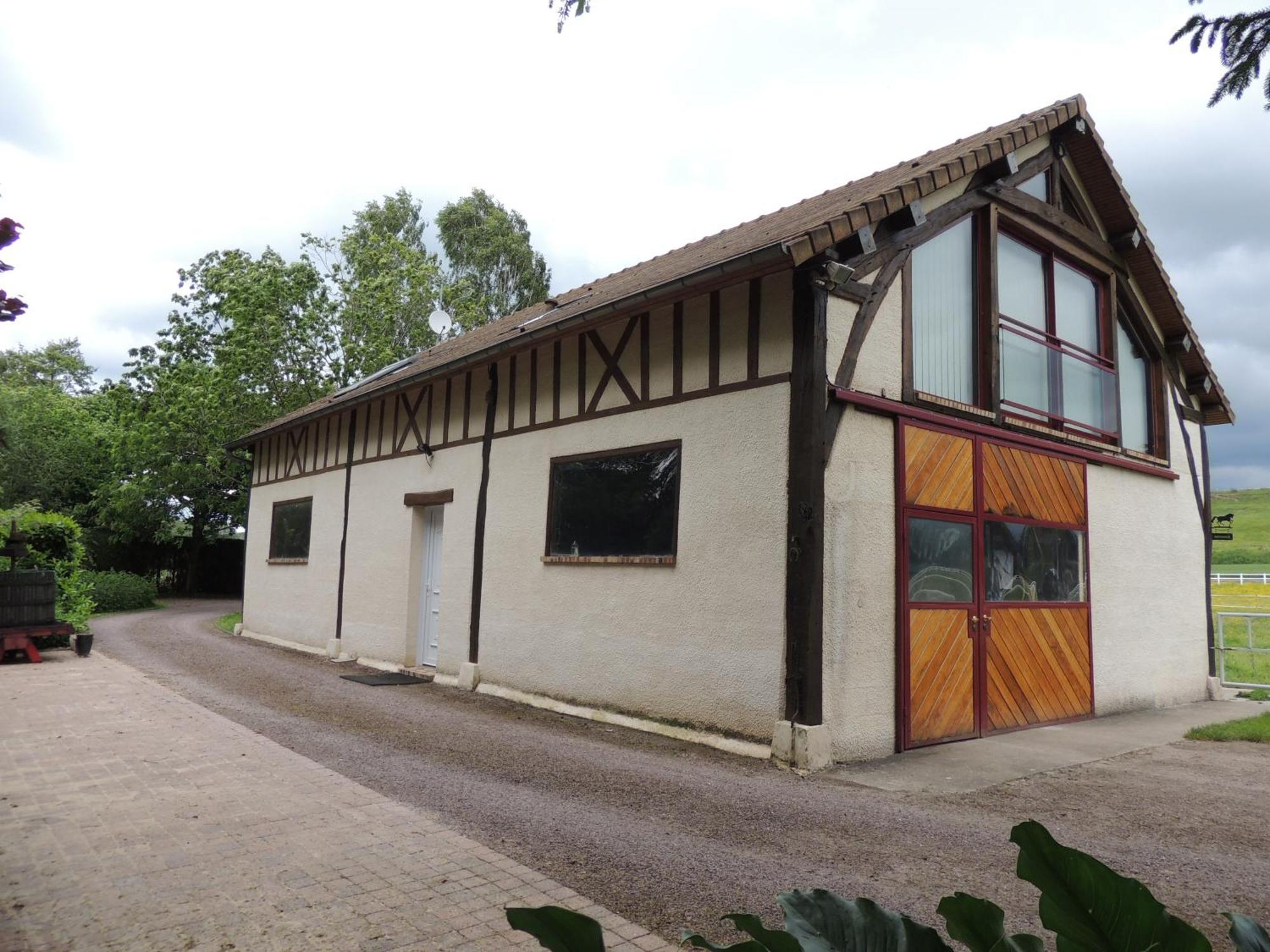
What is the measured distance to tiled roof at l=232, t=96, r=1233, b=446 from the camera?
637 cm

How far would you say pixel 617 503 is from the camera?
8.00 m

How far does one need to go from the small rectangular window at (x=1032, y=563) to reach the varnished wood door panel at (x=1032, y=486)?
139mm

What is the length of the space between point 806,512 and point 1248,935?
548 centimetres

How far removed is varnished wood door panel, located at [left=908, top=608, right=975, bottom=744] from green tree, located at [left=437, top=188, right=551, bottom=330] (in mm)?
24521

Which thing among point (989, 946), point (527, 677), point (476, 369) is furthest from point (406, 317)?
point (989, 946)

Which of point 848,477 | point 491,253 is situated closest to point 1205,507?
point 848,477

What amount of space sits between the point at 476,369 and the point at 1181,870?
817 cm

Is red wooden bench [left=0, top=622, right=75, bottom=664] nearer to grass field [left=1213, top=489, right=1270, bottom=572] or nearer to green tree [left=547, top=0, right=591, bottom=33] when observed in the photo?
green tree [left=547, top=0, right=591, bottom=33]

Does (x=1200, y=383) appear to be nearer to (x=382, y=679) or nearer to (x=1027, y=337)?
(x=1027, y=337)

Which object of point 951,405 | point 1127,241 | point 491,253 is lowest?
point 951,405

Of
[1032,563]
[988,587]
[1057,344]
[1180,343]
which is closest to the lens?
[988,587]

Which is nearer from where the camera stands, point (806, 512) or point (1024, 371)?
point (806, 512)

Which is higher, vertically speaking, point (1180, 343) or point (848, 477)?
point (1180, 343)

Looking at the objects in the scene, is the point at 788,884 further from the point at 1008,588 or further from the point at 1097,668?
the point at 1097,668
